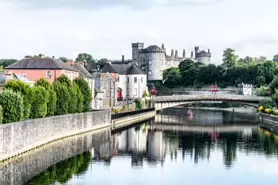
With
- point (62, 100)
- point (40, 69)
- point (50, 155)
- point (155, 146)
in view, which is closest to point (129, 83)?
point (40, 69)

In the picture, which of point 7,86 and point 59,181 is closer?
point 59,181

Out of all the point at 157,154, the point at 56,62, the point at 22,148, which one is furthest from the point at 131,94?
the point at 22,148

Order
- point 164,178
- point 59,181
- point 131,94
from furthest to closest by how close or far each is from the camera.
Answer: point 131,94, point 164,178, point 59,181

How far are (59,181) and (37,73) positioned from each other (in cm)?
3471

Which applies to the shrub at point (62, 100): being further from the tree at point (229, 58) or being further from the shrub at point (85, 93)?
the tree at point (229, 58)

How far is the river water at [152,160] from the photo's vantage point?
31828 millimetres

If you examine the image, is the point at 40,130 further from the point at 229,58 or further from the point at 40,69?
the point at 229,58

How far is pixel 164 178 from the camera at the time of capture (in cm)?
3288

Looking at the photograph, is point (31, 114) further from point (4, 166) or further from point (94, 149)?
point (4, 166)

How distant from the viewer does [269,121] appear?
7262cm

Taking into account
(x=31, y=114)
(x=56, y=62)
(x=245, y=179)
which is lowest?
(x=245, y=179)

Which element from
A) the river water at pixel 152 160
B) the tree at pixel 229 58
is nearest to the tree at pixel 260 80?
the tree at pixel 229 58

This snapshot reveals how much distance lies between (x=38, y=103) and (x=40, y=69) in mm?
20824

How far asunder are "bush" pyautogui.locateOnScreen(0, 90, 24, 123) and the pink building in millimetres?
Result: 25027
